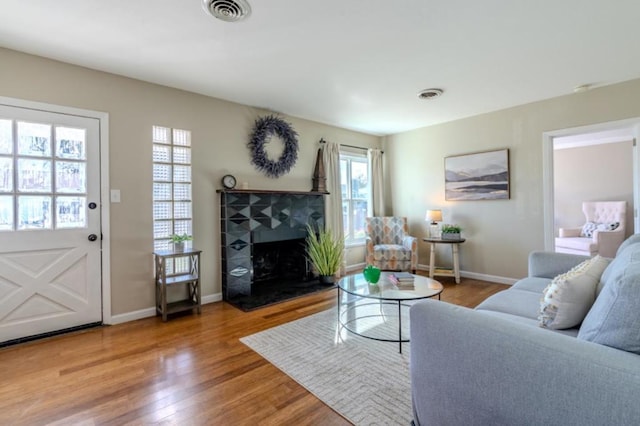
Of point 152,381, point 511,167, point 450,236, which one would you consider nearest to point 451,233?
point 450,236

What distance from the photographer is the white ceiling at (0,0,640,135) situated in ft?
6.82

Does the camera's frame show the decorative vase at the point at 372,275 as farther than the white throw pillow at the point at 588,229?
No

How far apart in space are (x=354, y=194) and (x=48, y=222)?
13.4 feet

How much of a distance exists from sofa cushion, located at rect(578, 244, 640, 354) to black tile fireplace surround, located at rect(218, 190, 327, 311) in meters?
2.90

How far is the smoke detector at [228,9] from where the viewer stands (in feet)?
6.50

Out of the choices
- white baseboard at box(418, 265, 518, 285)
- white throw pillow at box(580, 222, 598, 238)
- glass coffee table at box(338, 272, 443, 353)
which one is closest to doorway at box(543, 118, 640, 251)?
white baseboard at box(418, 265, 518, 285)

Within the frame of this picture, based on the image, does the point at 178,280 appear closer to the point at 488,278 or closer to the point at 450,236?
the point at 450,236

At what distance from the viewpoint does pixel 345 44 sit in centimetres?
251

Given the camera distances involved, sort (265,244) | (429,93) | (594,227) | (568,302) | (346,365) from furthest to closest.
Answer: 1. (594,227)
2. (265,244)
3. (429,93)
4. (346,365)
5. (568,302)

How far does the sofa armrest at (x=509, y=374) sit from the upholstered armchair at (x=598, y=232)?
17.8 ft

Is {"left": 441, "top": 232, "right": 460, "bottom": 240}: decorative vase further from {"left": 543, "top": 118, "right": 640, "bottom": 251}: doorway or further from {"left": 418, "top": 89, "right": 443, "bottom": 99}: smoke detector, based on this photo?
{"left": 418, "top": 89, "right": 443, "bottom": 99}: smoke detector

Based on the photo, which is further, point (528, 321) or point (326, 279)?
point (326, 279)

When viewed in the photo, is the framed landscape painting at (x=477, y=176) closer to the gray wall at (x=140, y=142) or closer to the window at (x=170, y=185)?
the gray wall at (x=140, y=142)

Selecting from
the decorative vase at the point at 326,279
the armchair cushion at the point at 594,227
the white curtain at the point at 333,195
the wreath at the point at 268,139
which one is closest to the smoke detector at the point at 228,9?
the wreath at the point at 268,139
